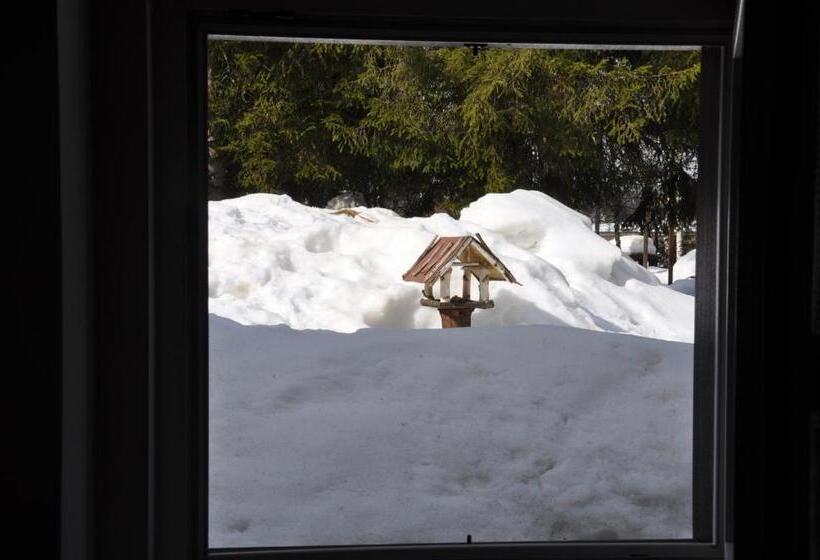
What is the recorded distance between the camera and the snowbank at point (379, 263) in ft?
12.2

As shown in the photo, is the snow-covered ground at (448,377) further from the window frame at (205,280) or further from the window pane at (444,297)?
the window frame at (205,280)

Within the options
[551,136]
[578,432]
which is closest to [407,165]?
[551,136]

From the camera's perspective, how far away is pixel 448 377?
3.86 meters

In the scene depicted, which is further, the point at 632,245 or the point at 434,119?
the point at 434,119

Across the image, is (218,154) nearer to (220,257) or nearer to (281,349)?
(220,257)

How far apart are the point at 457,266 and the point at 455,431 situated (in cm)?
75

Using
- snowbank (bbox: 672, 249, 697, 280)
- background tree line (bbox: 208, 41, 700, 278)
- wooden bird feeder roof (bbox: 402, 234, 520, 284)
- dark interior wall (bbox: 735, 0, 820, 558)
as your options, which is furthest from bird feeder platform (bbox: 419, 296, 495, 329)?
dark interior wall (bbox: 735, 0, 820, 558)

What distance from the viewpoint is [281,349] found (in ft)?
12.0

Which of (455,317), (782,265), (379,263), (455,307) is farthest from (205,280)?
(379,263)

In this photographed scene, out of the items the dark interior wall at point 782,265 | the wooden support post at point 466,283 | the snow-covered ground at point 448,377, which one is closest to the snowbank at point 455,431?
the snow-covered ground at point 448,377

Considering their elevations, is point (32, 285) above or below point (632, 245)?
below

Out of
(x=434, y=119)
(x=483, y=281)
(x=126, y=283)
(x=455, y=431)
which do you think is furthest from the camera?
(x=434, y=119)

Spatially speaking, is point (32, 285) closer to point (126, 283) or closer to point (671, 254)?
point (126, 283)

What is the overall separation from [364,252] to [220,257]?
67 cm
